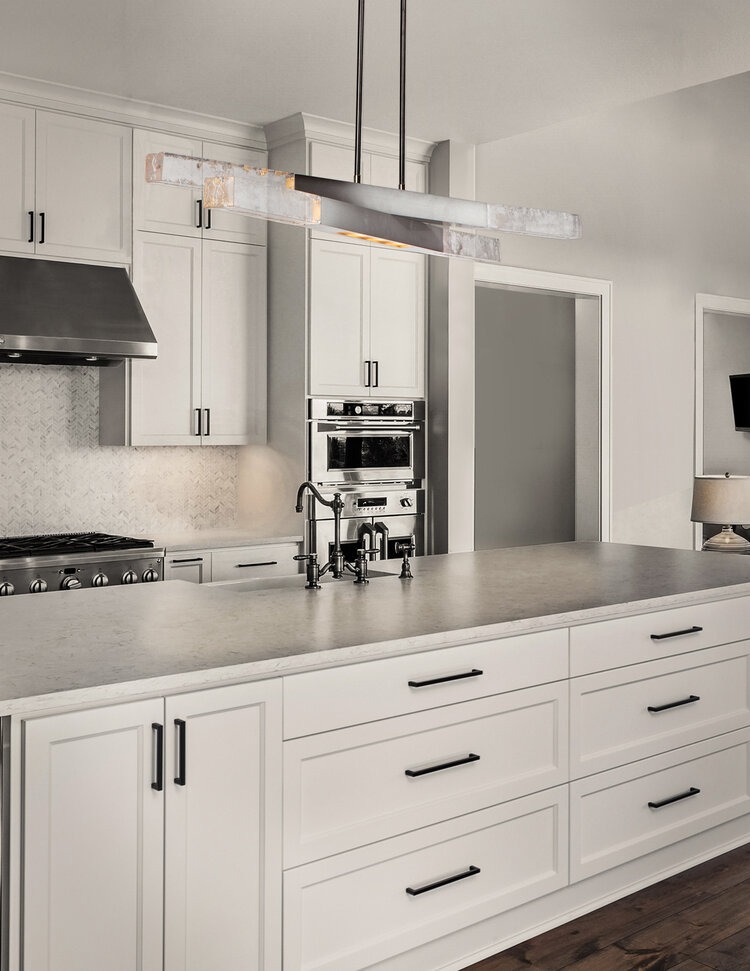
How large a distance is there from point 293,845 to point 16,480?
3.03m

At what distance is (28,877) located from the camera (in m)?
1.75

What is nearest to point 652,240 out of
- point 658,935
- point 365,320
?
point 365,320

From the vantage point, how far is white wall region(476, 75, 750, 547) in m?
6.09

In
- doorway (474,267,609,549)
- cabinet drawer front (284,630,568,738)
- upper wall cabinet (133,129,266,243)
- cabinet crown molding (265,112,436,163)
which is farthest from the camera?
doorway (474,267,609,549)

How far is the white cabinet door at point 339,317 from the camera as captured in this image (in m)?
4.94

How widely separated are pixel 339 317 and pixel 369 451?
0.69m

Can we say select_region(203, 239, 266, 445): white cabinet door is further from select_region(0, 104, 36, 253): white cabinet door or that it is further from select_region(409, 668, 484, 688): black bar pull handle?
select_region(409, 668, 484, 688): black bar pull handle

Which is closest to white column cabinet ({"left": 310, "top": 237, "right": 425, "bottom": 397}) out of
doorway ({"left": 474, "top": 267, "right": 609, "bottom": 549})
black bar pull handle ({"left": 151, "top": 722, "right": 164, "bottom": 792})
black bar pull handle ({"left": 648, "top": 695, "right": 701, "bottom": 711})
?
doorway ({"left": 474, "top": 267, "right": 609, "bottom": 549})

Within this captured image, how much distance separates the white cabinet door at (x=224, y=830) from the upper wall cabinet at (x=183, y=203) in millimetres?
3154

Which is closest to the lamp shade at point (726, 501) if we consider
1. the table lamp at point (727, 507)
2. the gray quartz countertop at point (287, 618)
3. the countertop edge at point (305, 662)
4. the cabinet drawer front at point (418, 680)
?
the table lamp at point (727, 507)

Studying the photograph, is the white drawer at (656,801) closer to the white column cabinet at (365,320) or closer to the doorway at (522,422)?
the white column cabinet at (365,320)

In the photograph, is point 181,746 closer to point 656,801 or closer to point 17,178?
point 656,801

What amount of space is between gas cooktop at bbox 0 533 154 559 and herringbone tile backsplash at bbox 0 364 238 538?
0.33 ft

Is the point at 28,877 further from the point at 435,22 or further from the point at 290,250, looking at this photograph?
the point at 290,250
